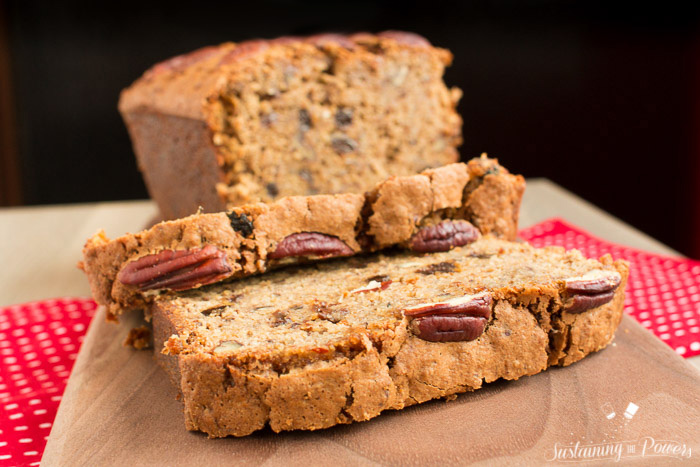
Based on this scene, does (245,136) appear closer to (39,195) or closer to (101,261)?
(101,261)

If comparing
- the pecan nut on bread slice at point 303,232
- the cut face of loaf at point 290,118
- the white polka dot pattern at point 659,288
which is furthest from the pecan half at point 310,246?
the white polka dot pattern at point 659,288

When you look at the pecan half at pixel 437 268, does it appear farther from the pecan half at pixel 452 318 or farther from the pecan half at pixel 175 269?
the pecan half at pixel 175 269

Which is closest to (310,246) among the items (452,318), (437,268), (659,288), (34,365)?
(437,268)

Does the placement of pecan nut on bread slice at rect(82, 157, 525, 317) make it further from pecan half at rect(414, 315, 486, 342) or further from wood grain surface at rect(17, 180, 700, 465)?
pecan half at rect(414, 315, 486, 342)

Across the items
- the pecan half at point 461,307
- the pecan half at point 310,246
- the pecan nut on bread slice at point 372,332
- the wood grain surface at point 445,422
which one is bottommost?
the wood grain surface at point 445,422

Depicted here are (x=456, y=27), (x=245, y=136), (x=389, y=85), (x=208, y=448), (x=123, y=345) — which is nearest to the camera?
(x=208, y=448)

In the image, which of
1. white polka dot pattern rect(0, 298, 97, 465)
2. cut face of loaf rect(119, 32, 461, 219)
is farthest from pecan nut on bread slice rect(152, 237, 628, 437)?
cut face of loaf rect(119, 32, 461, 219)

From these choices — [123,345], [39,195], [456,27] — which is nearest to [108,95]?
[39,195]
